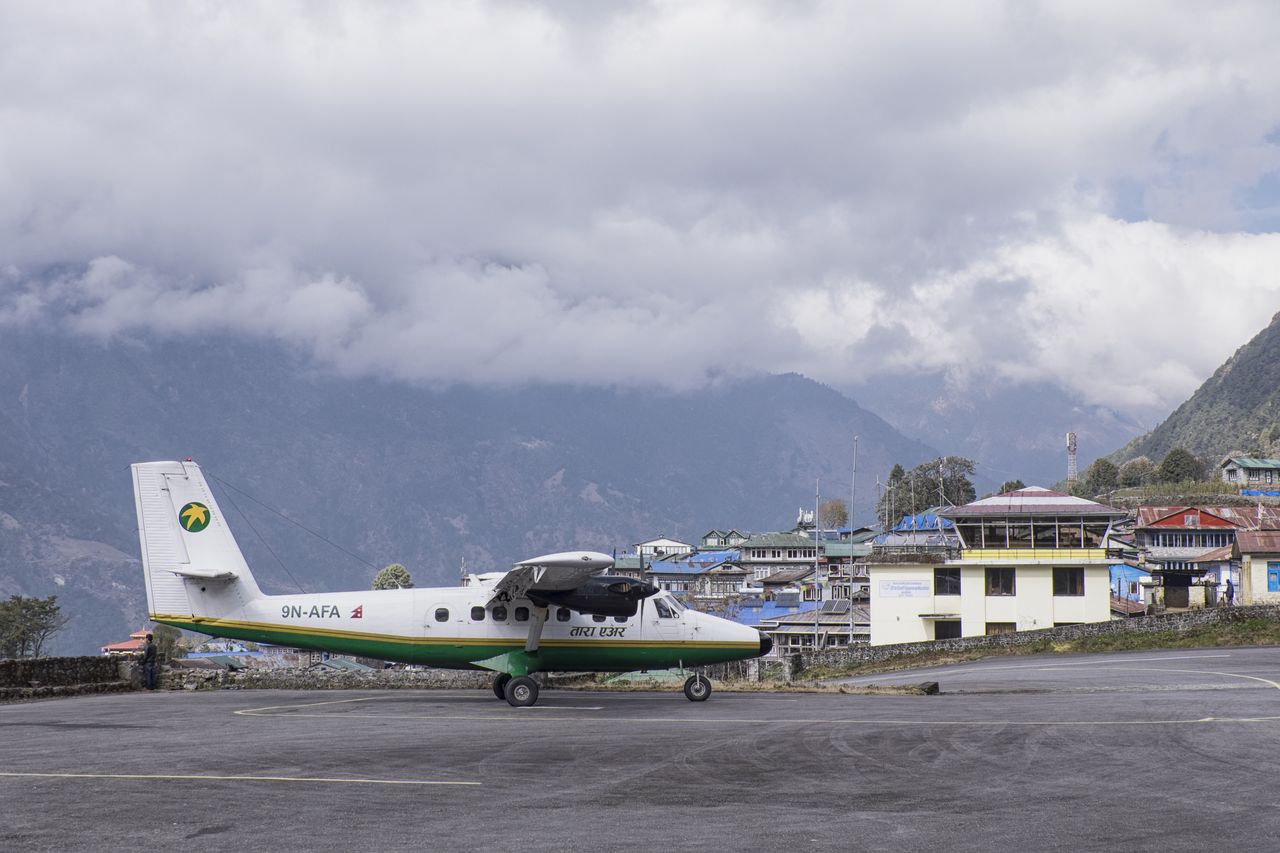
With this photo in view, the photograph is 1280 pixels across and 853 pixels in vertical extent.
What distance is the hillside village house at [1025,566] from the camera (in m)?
71.9

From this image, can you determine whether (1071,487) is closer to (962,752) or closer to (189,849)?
(962,752)

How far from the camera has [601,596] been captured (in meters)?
31.9

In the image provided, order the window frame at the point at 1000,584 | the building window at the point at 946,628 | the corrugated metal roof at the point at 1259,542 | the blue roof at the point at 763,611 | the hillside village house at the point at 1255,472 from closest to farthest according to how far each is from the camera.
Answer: the corrugated metal roof at the point at 1259,542, the window frame at the point at 1000,584, the building window at the point at 946,628, the blue roof at the point at 763,611, the hillside village house at the point at 1255,472

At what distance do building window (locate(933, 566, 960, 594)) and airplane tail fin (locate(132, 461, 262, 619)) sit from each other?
174 feet

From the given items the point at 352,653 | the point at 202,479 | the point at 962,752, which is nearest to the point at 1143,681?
the point at 962,752

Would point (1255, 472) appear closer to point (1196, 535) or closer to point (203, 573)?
point (1196, 535)

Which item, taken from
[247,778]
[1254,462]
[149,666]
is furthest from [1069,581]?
[1254,462]

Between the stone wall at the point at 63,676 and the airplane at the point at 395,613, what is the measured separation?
18.5 ft

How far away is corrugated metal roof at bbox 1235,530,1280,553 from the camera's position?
70750mm

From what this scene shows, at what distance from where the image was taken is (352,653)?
32312 mm

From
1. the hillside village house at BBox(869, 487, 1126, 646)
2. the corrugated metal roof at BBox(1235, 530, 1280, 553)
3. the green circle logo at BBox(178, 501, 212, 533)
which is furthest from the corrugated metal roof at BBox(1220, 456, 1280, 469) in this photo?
the green circle logo at BBox(178, 501, 212, 533)

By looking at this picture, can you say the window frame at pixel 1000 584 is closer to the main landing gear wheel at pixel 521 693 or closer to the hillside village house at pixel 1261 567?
the hillside village house at pixel 1261 567

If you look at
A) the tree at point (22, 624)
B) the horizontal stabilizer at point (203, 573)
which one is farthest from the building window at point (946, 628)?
the tree at point (22, 624)

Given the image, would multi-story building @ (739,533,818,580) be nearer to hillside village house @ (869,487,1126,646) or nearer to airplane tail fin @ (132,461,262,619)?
hillside village house @ (869,487,1126,646)
